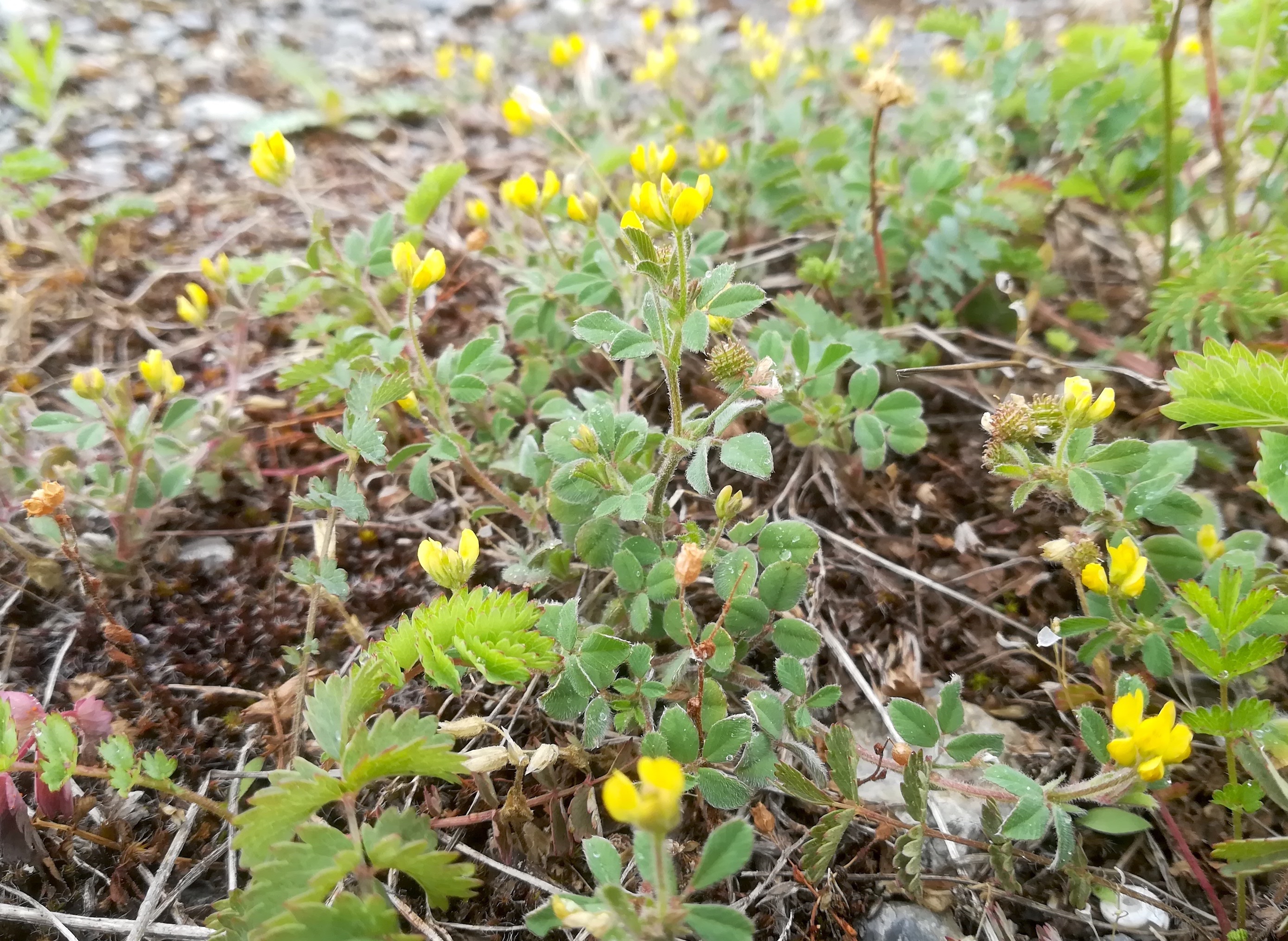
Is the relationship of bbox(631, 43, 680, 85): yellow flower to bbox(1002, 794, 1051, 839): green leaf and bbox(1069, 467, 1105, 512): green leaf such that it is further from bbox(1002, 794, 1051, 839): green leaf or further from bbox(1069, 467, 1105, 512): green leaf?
bbox(1002, 794, 1051, 839): green leaf

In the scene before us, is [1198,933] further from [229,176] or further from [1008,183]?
[229,176]

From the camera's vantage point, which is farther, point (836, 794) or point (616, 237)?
point (616, 237)

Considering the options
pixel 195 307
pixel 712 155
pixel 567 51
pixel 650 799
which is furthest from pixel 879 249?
pixel 195 307

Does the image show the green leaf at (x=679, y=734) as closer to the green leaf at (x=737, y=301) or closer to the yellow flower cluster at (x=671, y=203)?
the green leaf at (x=737, y=301)

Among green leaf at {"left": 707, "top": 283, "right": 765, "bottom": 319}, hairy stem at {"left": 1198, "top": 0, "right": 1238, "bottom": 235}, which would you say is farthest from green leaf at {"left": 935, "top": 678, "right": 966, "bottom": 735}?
hairy stem at {"left": 1198, "top": 0, "right": 1238, "bottom": 235}

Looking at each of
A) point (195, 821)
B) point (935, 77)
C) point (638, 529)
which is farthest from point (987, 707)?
point (935, 77)

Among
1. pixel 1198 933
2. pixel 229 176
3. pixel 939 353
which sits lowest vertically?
pixel 1198 933
